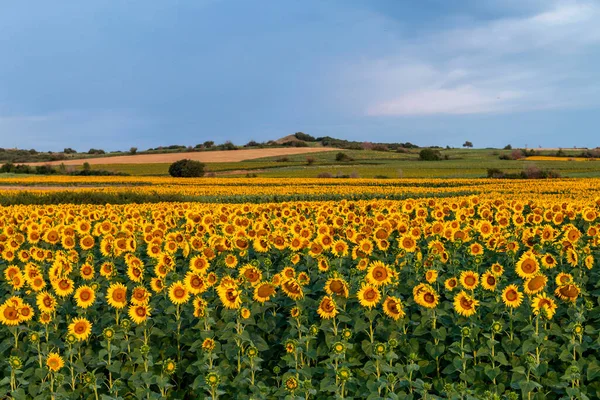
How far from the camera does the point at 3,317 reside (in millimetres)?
6840

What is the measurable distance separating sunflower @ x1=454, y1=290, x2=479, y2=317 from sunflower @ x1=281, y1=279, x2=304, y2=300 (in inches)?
69.7

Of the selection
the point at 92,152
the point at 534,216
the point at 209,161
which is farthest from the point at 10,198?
the point at 92,152

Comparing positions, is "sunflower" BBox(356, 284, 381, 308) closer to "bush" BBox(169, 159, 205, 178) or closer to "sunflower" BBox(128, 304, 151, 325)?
"sunflower" BBox(128, 304, 151, 325)

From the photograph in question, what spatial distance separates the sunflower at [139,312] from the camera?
6.50m

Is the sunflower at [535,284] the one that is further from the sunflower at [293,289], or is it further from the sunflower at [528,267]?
the sunflower at [293,289]

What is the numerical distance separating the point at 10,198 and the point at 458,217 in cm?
2768

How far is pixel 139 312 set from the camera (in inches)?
258

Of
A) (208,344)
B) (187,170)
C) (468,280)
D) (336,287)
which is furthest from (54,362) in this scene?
(187,170)

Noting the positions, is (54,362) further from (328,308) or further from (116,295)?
(328,308)

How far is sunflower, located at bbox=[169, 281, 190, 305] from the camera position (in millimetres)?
6664

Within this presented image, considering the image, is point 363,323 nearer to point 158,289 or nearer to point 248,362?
point 248,362

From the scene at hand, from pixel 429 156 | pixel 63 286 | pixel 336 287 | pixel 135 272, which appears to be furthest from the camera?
pixel 429 156

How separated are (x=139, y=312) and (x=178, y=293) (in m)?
0.48

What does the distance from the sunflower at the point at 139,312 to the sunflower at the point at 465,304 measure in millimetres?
3528
